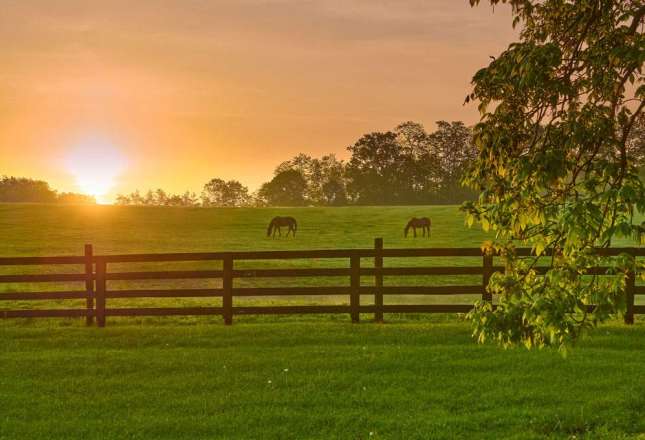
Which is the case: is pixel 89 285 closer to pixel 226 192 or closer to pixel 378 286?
pixel 378 286

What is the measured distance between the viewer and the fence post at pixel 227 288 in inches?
594

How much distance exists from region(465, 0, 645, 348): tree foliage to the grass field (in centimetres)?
257

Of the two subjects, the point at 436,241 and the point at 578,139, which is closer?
the point at 578,139

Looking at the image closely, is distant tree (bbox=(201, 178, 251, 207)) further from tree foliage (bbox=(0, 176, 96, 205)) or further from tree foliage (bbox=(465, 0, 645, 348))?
tree foliage (bbox=(465, 0, 645, 348))

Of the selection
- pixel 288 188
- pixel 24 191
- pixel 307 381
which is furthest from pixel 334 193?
pixel 307 381

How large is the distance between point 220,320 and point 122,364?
5.43 metres

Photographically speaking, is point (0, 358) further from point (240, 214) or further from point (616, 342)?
point (240, 214)

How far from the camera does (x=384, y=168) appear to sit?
376ft

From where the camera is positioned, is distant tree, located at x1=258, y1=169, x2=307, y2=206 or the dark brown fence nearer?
the dark brown fence

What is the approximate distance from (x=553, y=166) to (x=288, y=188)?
121m

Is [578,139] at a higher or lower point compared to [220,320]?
higher

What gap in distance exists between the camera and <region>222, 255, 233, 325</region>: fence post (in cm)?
1509

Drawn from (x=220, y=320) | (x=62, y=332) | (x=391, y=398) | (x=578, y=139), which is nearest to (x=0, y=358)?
(x=62, y=332)

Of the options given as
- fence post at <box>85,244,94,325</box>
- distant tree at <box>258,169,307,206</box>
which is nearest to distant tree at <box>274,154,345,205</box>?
distant tree at <box>258,169,307,206</box>
